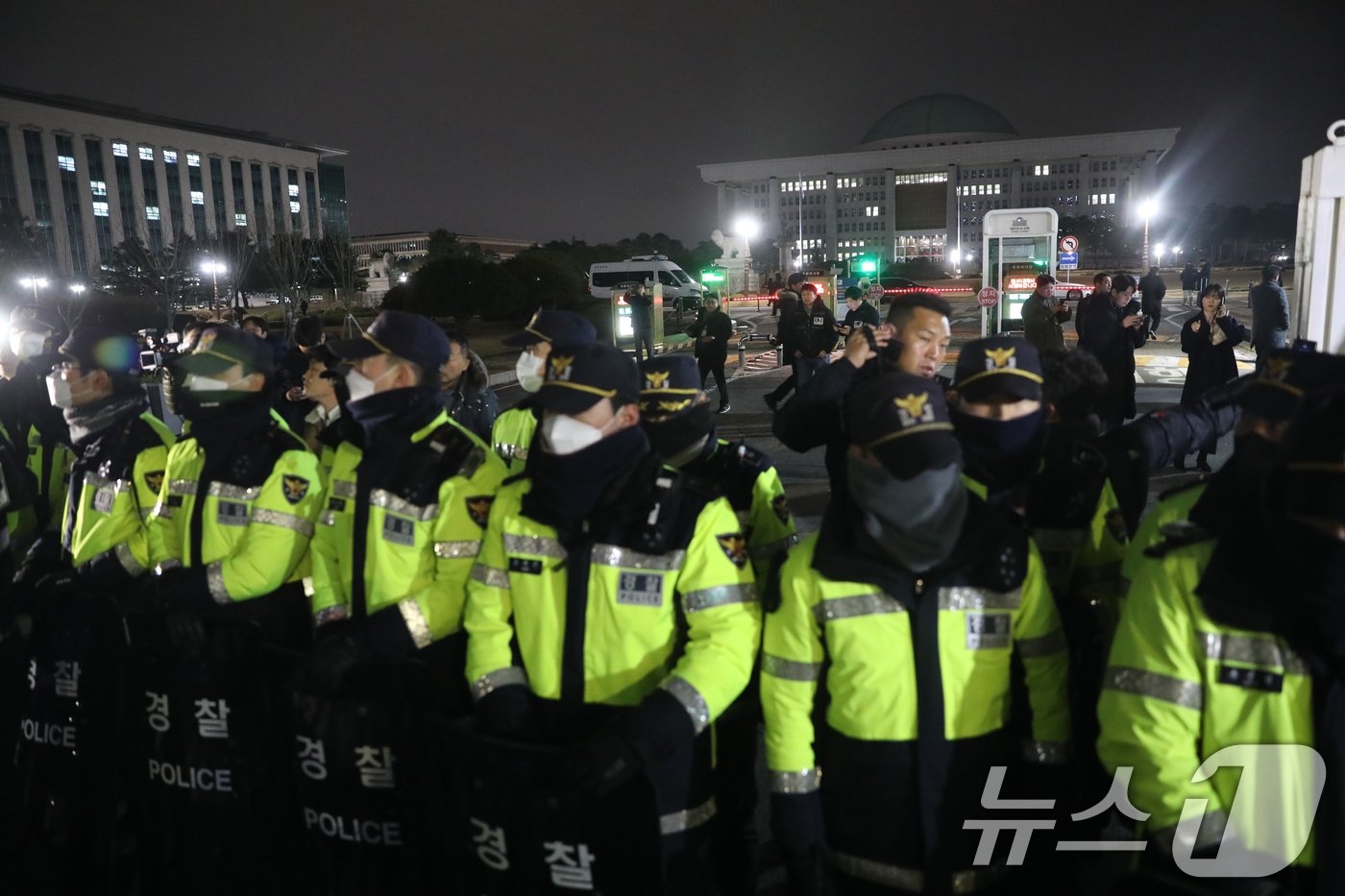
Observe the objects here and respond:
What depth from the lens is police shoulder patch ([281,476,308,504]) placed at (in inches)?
143

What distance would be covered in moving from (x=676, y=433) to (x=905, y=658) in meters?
1.64

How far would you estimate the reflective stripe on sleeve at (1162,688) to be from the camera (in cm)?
213

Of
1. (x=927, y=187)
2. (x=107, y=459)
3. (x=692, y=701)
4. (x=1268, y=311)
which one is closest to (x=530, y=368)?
(x=107, y=459)

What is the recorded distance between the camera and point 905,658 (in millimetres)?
2455

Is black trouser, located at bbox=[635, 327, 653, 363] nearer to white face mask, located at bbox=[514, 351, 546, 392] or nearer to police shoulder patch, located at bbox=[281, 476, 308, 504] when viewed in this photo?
white face mask, located at bbox=[514, 351, 546, 392]

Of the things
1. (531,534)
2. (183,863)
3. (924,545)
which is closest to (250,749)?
(183,863)

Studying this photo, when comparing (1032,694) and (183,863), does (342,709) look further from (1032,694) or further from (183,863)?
(1032,694)

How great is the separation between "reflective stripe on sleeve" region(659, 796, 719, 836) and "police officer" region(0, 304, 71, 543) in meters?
3.53

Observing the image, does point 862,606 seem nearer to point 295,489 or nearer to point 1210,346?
point 295,489

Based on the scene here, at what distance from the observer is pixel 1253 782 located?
2.11 metres

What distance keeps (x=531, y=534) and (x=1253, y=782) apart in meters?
1.91

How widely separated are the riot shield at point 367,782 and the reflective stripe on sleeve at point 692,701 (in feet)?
2.72

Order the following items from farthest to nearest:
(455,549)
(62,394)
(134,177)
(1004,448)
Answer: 1. (134,177)
2. (62,394)
3. (455,549)
4. (1004,448)

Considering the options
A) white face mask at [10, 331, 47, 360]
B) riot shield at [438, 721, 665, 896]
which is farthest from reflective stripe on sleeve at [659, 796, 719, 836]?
white face mask at [10, 331, 47, 360]
